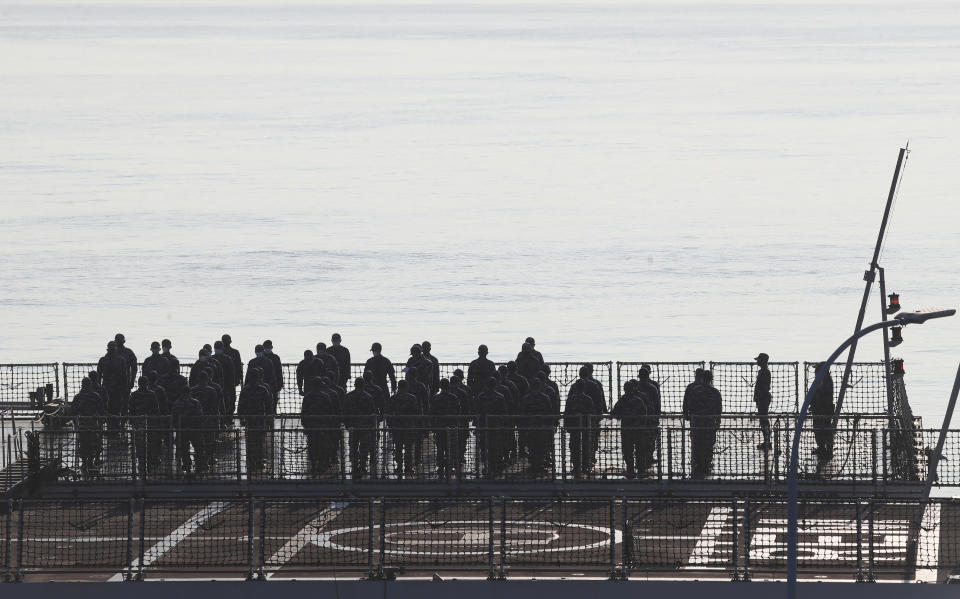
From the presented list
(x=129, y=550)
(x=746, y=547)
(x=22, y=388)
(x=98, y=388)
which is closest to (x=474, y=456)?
(x=98, y=388)

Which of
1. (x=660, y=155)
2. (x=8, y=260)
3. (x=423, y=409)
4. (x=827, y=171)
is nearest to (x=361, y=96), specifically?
(x=660, y=155)

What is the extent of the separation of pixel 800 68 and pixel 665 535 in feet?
490

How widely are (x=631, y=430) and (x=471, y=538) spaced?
379 cm

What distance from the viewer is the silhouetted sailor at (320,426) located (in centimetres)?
2575

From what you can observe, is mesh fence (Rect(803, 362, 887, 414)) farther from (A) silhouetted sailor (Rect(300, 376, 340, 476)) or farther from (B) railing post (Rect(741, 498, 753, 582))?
(B) railing post (Rect(741, 498, 753, 582))

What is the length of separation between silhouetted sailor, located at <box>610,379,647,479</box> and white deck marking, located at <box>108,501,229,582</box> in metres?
5.58

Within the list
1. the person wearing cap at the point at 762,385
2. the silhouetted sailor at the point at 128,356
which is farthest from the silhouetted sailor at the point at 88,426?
→ the person wearing cap at the point at 762,385

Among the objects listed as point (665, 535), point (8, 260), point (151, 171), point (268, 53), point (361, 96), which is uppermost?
point (268, 53)

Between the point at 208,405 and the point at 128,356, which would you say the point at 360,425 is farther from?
the point at 128,356

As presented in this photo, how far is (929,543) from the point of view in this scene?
22078 millimetres

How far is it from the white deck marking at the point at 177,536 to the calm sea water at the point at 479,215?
72.2ft

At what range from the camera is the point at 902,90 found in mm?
139750

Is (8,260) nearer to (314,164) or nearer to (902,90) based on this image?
(314,164)

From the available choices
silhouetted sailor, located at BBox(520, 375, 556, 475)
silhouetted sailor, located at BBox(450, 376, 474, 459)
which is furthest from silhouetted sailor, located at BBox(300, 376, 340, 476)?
silhouetted sailor, located at BBox(520, 375, 556, 475)
